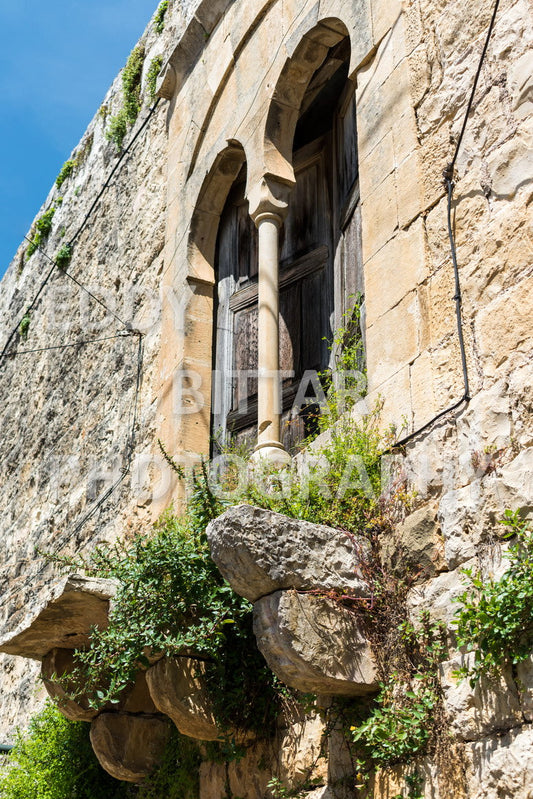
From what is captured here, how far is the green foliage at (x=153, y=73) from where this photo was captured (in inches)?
289

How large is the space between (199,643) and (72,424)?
4.10 metres

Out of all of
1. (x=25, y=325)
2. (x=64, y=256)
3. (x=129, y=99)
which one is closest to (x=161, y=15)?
(x=129, y=99)

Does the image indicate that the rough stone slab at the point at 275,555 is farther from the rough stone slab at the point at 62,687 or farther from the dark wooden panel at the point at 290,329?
the dark wooden panel at the point at 290,329

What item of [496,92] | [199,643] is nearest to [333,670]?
[199,643]

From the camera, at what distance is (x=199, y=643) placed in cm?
346

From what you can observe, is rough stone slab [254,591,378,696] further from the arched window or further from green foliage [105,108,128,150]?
green foliage [105,108,128,150]

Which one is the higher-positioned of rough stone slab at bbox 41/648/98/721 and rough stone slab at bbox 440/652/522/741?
rough stone slab at bbox 41/648/98/721

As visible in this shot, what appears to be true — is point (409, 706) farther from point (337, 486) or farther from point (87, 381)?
point (87, 381)

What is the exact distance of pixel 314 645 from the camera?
302cm

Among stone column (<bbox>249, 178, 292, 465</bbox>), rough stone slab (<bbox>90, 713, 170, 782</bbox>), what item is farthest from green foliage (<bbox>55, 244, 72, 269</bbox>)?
rough stone slab (<bbox>90, 713, 170, 782</bbox>)

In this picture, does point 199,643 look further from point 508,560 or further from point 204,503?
point 508,560

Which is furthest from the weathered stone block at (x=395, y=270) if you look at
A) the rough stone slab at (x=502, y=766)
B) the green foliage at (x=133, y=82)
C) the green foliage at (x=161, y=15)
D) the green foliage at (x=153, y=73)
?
the green foliage at (x=161, y=15)

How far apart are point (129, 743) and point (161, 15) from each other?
5581 mm

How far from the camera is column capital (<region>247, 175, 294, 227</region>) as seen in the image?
477cm
